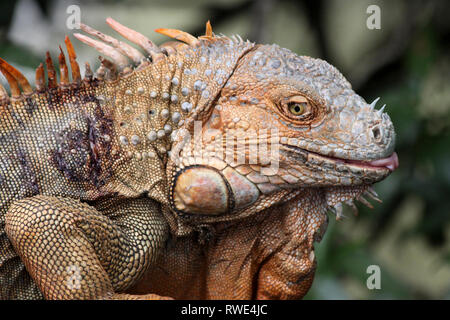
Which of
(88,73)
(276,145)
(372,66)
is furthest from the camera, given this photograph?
(372,66)

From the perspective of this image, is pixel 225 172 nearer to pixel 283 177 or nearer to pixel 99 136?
pixel 283 177

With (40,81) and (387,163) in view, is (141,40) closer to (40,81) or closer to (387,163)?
(40,81)

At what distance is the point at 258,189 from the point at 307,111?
15.3 inches

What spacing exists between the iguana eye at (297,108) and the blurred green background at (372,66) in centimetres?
185

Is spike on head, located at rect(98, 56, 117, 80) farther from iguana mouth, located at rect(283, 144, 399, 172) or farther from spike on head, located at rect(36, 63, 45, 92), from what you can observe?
iguana mouth, located at rect(283, 144, 399, 172)

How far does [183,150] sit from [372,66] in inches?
188

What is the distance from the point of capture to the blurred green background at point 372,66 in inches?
189

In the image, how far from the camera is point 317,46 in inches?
281

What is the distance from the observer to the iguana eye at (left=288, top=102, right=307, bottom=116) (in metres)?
2.25

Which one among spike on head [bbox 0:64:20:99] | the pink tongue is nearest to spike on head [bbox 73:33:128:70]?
spike on head [bbox 0:64:20:99]

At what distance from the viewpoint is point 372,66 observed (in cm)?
648

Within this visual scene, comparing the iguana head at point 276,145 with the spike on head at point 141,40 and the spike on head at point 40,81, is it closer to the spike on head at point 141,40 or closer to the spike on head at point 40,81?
the spike on head at point 141,40

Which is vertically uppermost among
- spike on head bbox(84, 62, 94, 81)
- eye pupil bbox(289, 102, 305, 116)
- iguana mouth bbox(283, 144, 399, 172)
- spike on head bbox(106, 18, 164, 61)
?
spike on head bbox(106, 18, 164, 61)

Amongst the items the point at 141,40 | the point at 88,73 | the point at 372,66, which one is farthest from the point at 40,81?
Answer: the point at 372,66
